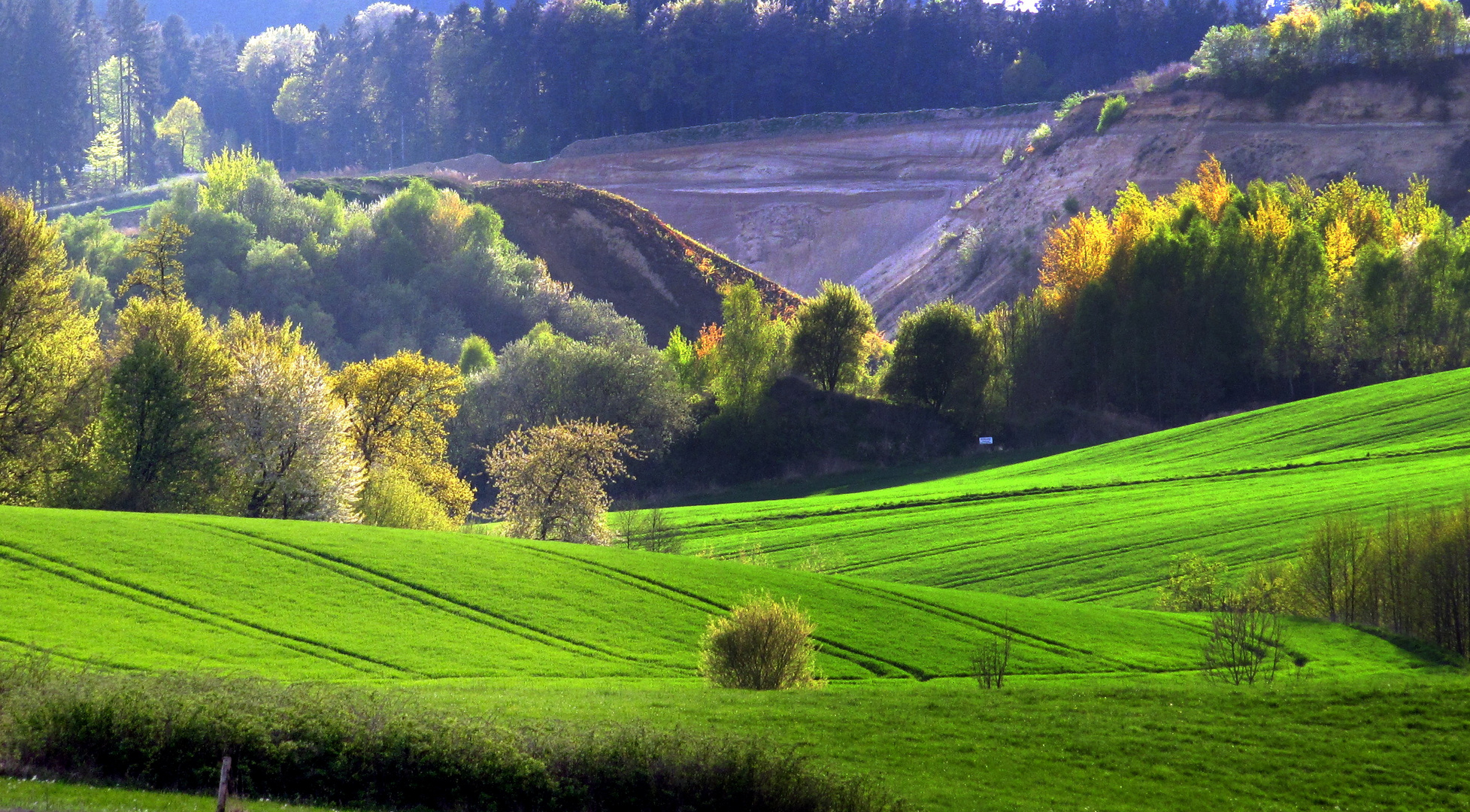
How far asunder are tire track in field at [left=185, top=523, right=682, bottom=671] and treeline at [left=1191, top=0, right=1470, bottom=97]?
347ft

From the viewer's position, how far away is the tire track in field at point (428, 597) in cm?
3284

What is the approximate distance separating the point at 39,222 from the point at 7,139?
14466 cm

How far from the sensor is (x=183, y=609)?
30297 mm

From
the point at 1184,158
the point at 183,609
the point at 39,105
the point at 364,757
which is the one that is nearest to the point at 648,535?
the point at 183,609

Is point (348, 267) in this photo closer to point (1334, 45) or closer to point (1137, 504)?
point (1137, 504)

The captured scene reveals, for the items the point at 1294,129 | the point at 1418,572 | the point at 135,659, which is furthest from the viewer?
the point at 1294,129

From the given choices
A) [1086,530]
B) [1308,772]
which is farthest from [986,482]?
[1308,772]

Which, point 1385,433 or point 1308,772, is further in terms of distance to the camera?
point 1385,433

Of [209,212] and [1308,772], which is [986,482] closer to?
[1308,772]

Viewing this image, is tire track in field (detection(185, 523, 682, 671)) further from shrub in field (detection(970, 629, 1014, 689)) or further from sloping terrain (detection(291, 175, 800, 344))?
sloping terrain (detection(291, 175, 800, 344))

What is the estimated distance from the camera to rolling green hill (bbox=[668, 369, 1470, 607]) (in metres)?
48.5

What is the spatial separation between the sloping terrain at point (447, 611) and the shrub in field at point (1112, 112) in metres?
91.8

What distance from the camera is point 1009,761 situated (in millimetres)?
22547

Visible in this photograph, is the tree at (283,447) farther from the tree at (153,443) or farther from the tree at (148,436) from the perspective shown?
the tree at (148,436)
